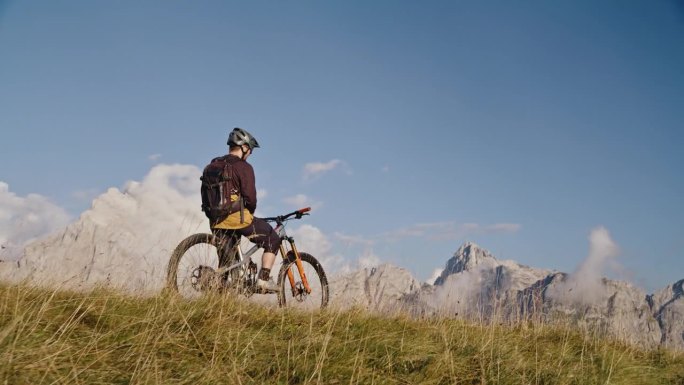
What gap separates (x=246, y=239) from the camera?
772 cm

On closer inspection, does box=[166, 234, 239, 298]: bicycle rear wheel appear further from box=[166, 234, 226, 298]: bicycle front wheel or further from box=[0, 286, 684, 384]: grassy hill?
box=[0, 286, 684, 384]: grassy hill

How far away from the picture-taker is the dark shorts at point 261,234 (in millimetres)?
7645

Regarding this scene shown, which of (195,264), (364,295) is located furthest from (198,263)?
(364,295)

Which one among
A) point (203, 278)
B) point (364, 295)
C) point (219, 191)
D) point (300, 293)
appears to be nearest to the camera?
point (203, 278)

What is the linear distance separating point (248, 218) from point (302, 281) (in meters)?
1.98

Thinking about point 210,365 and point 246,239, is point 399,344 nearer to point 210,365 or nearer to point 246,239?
point 210,365

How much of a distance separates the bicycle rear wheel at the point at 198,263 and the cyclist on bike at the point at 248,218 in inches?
11.7

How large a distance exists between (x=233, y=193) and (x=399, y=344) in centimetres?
377

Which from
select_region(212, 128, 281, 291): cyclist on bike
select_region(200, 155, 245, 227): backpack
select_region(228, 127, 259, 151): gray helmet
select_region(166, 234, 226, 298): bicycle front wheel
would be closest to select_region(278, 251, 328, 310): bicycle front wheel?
select_region(212, 128, 281, 291): cyclist on bike

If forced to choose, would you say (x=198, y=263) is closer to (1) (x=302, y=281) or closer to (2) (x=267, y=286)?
(2) (x=267, y=286)

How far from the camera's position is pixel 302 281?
8.91m

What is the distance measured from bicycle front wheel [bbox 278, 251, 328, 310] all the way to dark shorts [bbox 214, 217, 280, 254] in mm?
732

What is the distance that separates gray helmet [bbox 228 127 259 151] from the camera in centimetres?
782

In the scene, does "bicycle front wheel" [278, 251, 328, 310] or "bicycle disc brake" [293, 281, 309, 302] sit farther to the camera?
"bicycle disc brake" [293, 281, 309, 302]
